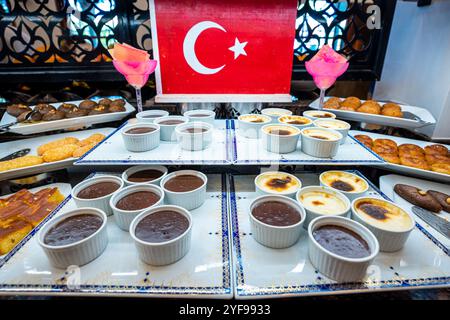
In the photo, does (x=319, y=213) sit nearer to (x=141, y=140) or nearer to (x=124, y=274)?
(x=124, y=274)

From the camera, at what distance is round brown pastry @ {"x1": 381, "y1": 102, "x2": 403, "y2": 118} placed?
2.32m

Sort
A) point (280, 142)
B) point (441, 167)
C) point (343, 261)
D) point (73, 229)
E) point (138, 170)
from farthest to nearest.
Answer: point (441, 167)
point (138, 170)
point (280, 142)
point (73, 229)
point (343, 261)

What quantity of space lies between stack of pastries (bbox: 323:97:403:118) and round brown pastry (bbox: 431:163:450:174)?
0.60 metres

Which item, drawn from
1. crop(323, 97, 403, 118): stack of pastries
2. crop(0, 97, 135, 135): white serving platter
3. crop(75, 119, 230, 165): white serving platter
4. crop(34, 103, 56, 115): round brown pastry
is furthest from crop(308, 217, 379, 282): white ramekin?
crop(34, 103, 56, 115): round brown pastry

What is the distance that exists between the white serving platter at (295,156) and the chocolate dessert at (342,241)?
42cm

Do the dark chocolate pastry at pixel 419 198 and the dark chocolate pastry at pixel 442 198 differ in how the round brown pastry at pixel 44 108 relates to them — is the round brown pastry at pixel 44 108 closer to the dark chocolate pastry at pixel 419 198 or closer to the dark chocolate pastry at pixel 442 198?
the dark chocolate pastry at pixel 419 198

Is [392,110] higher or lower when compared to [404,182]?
higher

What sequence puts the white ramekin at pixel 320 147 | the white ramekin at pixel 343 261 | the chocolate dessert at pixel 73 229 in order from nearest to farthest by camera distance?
the white ramekin at pixel 343 261, the chocolate dessert at pixel 73 229, the white ramekin at pixel 320 147

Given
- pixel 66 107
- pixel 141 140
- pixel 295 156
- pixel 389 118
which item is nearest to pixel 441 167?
pixel 389 118

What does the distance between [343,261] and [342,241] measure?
0.15 m

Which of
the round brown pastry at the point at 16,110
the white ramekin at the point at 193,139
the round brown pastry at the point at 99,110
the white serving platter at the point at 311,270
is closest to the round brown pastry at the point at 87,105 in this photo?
the round brown pastry at the point at 99,110

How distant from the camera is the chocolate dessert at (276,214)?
4.19ft

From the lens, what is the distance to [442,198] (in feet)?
5.54
